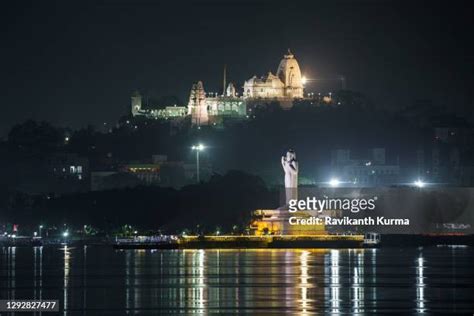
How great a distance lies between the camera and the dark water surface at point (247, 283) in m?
58.3

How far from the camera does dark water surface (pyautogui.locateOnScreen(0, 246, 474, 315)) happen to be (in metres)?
58.3

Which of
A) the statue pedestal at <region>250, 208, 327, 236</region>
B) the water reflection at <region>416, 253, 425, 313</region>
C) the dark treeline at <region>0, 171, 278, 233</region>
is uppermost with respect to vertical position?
the dark treeline at <region>0, 171, 278, 233</region>

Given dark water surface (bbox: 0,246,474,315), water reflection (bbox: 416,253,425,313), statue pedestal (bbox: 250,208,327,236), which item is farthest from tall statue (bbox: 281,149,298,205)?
water reflection (bbox: 416,253,425,313)

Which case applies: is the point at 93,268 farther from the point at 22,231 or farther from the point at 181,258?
A: the point at 22,231

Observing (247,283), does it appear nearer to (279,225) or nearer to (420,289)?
(420,289)

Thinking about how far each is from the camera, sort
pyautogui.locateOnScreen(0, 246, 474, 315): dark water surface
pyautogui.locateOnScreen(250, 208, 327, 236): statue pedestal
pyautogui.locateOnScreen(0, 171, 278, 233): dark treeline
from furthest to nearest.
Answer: pyautogui.locateOnScreen(0, 171, 278, 233): dark treeline < pyautogui.locateOnScreen(250, 208, 327, 236): statue pedestal < pyautogui.locateOnScreen(0, 246, 474, 315): dark water surface

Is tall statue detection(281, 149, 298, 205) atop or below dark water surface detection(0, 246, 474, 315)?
atop

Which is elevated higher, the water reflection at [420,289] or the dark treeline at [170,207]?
the dark treeline at [170,207]

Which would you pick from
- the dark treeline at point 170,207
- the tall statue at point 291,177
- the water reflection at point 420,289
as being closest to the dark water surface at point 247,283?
the water reflection at point 420,289

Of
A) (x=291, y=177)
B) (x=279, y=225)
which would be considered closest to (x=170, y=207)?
(x=279, y=225)

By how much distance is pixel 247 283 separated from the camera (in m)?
69.2

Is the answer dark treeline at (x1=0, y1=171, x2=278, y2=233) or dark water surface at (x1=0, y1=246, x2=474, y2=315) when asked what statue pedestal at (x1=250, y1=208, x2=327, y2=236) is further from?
dark water surface at (x1=0, y1=246, x2=474, y2=315)

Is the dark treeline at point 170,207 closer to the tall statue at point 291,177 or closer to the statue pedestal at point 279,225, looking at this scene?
the statue pedestal at point 279,225

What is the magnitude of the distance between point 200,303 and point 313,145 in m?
140
